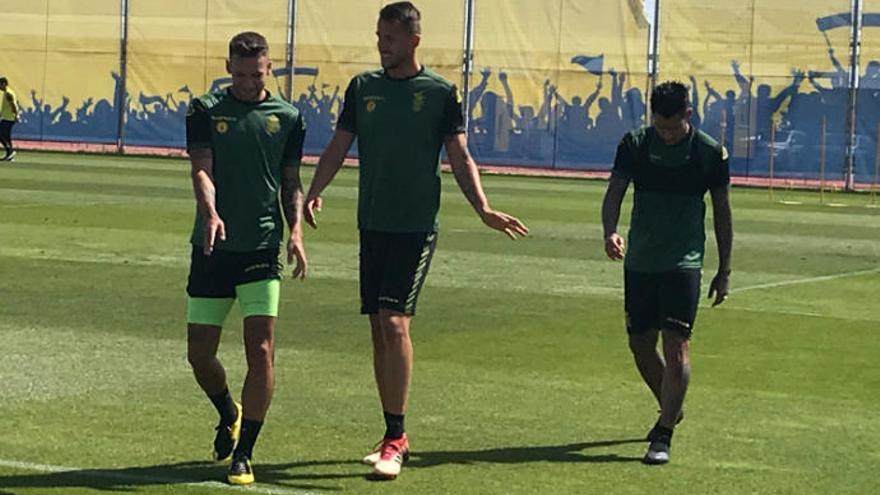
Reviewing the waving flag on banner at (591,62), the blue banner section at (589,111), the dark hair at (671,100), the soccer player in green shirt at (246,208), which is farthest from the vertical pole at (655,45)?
the soccer player in green shirt at (246,208)

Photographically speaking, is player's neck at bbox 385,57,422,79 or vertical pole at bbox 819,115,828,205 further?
vertical pole at bbox 819,115,828,205

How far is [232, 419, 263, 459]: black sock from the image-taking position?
8258 millimetres

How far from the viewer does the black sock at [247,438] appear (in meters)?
8.26

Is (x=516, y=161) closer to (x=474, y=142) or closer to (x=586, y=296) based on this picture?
(x=474, y=142)

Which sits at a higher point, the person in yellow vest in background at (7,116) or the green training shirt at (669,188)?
the person in yellow vest in background at (7,116)

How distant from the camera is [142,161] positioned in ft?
155

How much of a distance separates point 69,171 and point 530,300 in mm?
23966

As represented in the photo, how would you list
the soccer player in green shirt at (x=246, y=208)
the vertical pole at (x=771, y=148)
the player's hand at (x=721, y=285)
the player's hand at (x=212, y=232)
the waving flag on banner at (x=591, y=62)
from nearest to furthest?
the player's hand at (x=212, y=232) → the soccer player in green shirt at (x=246, y=208) → the player's hand at (x=721, y=285) → the vertical pole at (x=771, y=148) → the waving flag on banner at (x=591, y=62)

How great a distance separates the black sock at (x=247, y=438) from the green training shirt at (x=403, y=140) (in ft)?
3.61

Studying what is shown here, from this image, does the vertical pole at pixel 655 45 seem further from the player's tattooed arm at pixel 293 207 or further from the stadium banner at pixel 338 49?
the player's tattooed arm at pixel 293 207

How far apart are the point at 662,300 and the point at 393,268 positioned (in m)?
1.48

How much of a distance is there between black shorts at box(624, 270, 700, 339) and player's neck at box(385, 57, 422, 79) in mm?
1658

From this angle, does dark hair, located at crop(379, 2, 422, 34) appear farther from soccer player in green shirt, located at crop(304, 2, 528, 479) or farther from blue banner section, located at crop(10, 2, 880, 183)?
blue banner section, located at crop(10, 2, 880, 183)

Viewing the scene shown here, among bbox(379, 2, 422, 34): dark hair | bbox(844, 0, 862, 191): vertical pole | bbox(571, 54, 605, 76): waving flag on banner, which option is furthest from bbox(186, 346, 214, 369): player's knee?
bbox(571, 54, 605, 76): waving flag on banner
